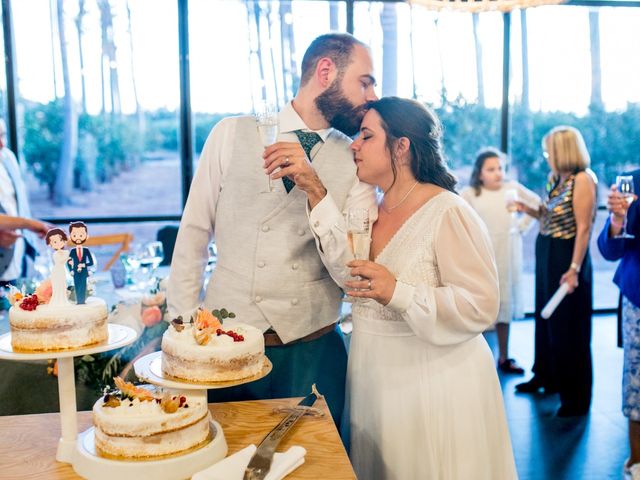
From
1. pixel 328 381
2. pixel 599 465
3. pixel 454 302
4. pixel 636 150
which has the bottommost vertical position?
pixel 599 465

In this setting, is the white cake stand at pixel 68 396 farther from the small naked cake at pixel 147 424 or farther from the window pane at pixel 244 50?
the window pane at pixel 244 50

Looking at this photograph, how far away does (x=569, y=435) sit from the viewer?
402 centimetres

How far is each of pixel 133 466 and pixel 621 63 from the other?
6835 millimetres

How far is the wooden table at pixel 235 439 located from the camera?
153 cm

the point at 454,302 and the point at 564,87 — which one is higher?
the point at 564,87

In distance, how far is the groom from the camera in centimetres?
219

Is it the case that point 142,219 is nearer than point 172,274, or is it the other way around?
point 172,274

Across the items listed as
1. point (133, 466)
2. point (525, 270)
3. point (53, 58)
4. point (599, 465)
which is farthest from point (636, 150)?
point (133, 466)

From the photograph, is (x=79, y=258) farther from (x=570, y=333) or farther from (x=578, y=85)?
(x=578, y=85)

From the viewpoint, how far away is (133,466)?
1413 millimetres

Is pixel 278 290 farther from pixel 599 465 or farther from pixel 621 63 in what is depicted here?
pixel 621 63

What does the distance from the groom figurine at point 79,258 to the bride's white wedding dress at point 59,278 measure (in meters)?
0.02

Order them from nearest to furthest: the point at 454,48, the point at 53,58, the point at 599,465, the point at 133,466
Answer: the point at 133,466 → the point at 599,465 → the point at 53,58 → the point at 454,48

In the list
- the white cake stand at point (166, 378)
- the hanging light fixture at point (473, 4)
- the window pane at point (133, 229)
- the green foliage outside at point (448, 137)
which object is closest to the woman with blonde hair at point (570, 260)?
the hanging light fixture at point (473, 4)
